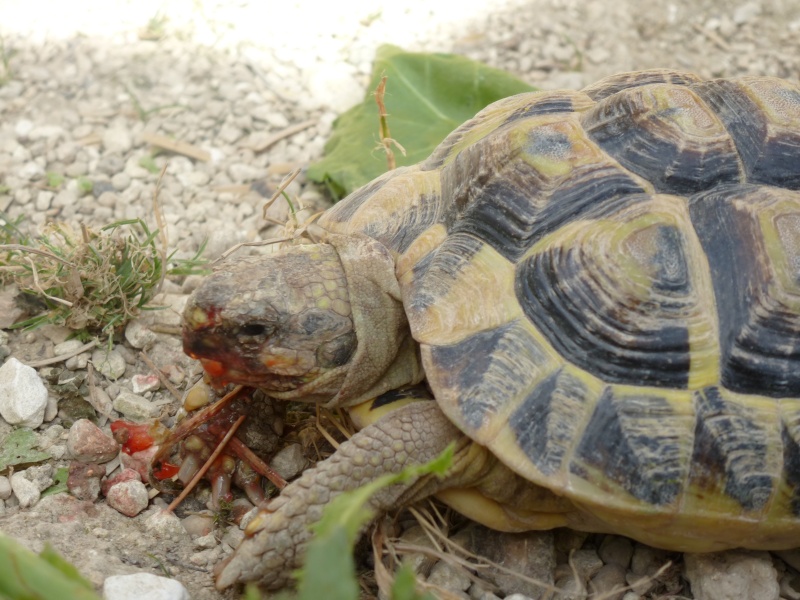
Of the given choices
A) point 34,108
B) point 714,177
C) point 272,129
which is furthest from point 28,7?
point 714,177

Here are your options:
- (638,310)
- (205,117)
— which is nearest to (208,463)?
(638,310)

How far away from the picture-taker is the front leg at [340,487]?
2.09 m

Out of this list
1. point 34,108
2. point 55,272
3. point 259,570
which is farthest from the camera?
point 34,108

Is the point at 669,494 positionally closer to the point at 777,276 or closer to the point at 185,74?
the point at 777,276

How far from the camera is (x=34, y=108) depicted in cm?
392

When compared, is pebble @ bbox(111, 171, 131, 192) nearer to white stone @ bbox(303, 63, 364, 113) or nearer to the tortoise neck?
white stone @ bbox(303, 63, 364, 113)

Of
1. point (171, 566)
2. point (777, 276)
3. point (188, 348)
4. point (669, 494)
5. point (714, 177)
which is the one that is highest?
point (714, 177)

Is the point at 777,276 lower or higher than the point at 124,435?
higher

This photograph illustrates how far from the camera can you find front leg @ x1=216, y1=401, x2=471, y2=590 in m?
2.09

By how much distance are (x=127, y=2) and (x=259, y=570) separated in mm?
3571

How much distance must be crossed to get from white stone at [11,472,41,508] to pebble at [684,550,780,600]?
1.83m

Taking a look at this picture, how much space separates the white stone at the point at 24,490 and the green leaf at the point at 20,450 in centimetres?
6

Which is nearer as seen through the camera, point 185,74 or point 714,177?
point 714,177

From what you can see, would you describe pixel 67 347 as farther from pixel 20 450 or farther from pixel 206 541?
pixel 206 541
